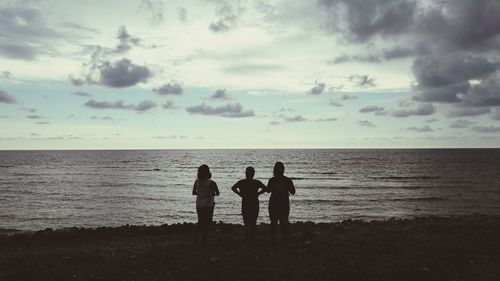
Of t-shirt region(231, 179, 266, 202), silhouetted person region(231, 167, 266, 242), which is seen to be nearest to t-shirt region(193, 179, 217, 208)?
silhouetted person region(231, 167, 266, 242)

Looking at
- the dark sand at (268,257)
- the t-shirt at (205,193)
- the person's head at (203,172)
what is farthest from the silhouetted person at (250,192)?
the dark sand at (268,257)

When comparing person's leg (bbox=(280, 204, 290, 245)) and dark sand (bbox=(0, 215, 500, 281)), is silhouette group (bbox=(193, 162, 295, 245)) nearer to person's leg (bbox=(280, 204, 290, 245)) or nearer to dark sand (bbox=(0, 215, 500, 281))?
person's leg (bbox=(280, 204, 290, 245))

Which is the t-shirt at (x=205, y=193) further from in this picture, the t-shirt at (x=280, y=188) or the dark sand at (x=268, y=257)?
the t-shirt at (x=280, y=188)

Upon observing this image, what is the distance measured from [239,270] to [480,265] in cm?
551

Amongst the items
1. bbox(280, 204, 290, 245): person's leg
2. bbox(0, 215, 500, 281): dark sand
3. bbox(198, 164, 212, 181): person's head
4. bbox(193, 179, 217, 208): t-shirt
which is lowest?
bbox(0, 215, 500, 281): dark sand

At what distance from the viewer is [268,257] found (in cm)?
967

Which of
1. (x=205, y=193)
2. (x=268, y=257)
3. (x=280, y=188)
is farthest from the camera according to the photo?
(x=205, y=193)

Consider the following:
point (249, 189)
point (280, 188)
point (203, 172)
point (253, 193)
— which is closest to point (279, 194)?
point (280, 188)

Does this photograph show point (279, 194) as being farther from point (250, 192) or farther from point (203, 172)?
point (203, 172)

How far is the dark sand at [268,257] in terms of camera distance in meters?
8.59

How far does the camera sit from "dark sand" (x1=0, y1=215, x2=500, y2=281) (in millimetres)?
8586

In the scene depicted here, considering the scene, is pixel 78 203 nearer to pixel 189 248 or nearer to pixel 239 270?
pixel 189 248

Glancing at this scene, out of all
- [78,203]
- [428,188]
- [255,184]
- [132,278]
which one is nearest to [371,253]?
[255,184]

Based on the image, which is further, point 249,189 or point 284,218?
point 284,218
